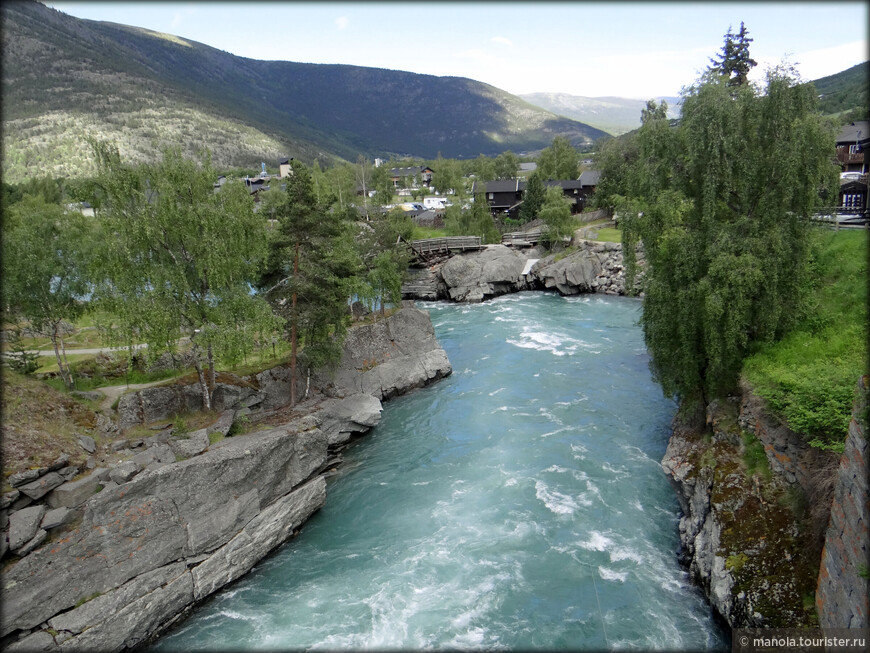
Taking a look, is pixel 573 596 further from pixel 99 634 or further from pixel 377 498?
pixel 99 634

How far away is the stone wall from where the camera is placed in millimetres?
8836

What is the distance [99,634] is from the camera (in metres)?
12.9

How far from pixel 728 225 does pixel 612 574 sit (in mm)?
13137

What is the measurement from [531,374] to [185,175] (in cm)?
2153

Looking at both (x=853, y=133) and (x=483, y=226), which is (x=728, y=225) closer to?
(x=483, y=226)

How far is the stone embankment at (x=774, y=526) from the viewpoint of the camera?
955cm

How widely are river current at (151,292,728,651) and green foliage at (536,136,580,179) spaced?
71.2m

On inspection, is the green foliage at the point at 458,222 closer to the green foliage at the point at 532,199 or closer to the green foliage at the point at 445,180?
the green foliage at the point at 532,199

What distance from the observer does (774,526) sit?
512 inches

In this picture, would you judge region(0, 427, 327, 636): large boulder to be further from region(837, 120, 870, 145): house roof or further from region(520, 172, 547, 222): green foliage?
region(837, 120, 870, 145): house roof

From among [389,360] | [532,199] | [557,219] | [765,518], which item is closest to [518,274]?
[557,219]

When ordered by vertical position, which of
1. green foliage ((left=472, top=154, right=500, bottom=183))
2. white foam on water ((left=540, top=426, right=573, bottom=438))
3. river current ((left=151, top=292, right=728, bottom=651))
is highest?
green foliage ((left=472, top=154, right=500, bottom=183))

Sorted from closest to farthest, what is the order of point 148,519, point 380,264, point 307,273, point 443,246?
point 148,519 < point 307,273 < point 380,264 < point 443,246

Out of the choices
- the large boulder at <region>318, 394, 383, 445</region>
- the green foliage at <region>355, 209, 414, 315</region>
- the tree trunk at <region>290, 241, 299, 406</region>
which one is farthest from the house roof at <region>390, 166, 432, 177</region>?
the tree trunk at <region>290, 241, 299, 406</region>
